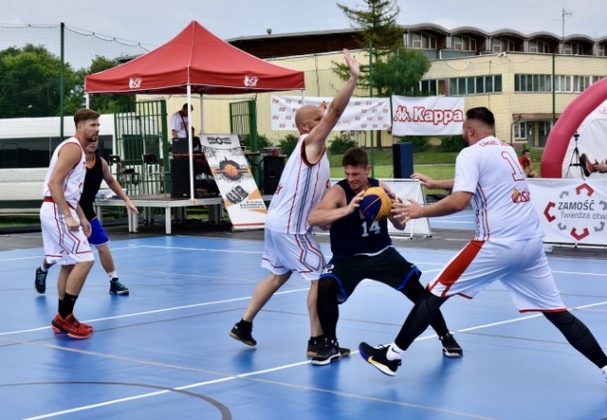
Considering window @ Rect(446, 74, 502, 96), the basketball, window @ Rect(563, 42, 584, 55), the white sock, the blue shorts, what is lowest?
the white sock

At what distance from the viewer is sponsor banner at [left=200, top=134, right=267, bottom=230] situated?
20.8 meters

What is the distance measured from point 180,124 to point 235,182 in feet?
5.70

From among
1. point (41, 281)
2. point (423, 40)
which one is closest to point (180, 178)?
point (41, 281)

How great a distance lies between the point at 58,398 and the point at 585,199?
11718 millimetres

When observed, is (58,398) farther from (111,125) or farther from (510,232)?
(111,125)

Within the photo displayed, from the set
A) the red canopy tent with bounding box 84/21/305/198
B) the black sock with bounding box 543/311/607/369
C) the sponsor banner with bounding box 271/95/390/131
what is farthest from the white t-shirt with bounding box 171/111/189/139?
the black sock with bounding box 543/311/607/369

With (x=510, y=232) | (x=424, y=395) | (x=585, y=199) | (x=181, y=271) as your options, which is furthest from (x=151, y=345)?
(x=585, y=199)

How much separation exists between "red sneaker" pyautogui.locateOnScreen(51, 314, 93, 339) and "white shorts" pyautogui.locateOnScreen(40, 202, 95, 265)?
0.53m

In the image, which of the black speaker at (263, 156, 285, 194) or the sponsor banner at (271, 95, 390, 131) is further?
the sponsor banner at (271, 95, 390, 131)

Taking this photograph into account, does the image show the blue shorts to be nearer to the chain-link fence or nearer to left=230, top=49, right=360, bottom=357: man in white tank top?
left=230, top=49, right=360, bottom=357: man in white tank top

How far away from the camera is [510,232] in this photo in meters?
7.03

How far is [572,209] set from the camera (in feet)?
55.4

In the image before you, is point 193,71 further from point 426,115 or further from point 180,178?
point 426,115

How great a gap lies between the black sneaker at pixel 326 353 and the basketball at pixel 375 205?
3.71 ft
